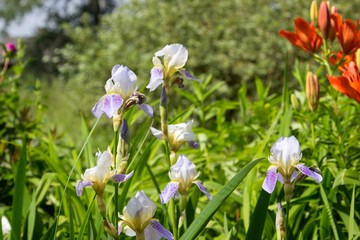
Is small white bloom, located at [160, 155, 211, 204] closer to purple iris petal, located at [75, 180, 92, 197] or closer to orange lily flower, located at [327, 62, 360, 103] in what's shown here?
purple iris petal, located at [75, 180, 92, 197]

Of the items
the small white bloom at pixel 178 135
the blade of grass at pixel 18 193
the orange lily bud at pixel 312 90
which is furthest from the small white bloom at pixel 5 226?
the orange lily bud at pixel 312 90

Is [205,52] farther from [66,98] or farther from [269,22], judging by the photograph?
[66,98]

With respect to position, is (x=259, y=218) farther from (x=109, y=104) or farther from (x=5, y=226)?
(x=5, y=226)

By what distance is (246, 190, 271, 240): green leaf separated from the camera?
1.00m

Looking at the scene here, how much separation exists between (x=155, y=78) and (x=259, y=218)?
28 cm

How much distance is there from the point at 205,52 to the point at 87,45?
7.52ft

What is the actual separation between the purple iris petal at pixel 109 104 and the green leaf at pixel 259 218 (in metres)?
0.28

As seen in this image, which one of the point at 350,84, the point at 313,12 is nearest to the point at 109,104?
the point at 350,84

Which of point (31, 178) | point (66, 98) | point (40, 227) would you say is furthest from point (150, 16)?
point (40, 227)

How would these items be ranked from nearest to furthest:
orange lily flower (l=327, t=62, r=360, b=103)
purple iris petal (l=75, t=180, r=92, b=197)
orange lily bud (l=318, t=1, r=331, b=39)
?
purple iris petal (l=75, t=180, r=92, b=197), orange lily flower (l=327, t=62, r=360, b=103), orange lily bud (l=318, t=1, r=331, b=39)

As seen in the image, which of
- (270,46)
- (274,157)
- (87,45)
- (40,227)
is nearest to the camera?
(274,157)

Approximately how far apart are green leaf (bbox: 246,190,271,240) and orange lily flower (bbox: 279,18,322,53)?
704mm

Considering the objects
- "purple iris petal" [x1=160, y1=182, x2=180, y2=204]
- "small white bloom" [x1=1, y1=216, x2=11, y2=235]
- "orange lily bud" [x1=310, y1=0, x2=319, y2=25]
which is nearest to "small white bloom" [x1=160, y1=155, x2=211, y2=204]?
"purple iris petal" [x1=160, y1=182, x2=180, y2=204]

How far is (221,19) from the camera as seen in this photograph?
26.9 feet
